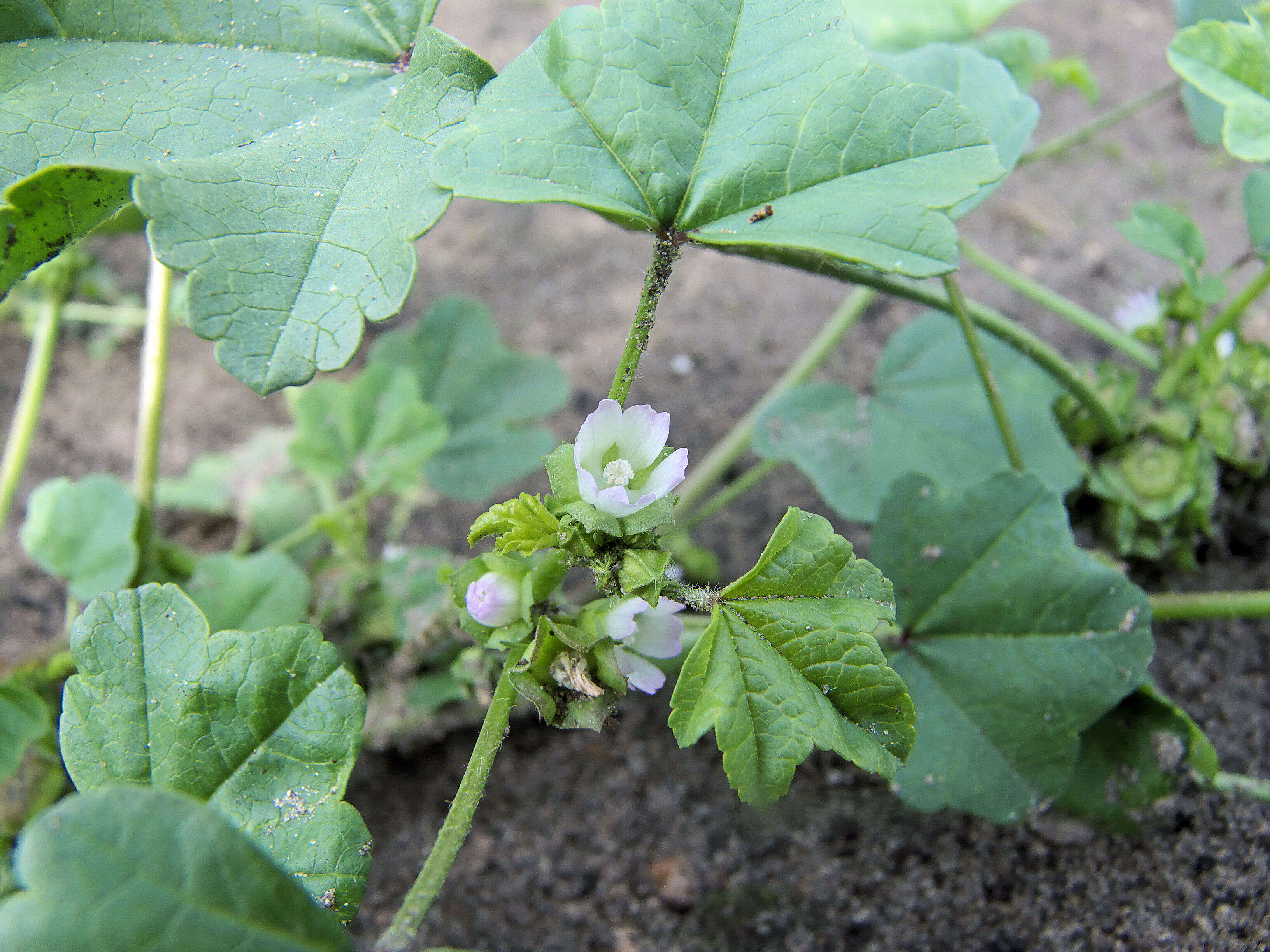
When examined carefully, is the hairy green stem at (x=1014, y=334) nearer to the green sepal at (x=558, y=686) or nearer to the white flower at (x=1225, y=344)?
the white flower at (x=1225, y=344)

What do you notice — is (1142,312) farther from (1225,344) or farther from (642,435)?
(642,435)

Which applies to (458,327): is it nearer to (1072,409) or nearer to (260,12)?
(260,12)

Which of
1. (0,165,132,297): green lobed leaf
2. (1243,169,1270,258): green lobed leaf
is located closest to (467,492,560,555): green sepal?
(0,165,132,297): green lobed leaf

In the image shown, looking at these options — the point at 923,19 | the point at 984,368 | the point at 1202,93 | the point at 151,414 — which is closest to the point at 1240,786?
the point at 984,368

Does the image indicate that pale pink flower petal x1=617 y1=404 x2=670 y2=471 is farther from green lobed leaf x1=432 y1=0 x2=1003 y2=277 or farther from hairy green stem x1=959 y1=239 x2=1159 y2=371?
hairy green stem x1=959 y1=239 x2=1159 y2=371

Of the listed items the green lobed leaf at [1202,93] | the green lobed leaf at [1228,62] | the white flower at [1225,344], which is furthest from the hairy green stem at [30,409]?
the green lobed leaf at [1202,93]
